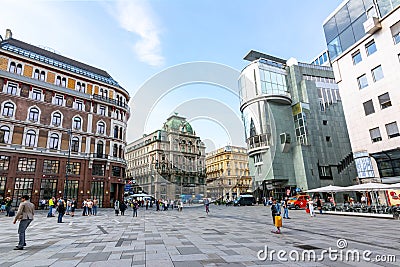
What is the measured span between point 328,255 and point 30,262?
8.75 metres

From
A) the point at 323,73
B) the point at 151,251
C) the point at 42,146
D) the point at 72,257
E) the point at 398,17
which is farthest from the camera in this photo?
the point at 323,73

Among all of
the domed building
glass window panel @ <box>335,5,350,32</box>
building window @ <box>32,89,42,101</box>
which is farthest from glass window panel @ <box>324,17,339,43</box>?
the domed building

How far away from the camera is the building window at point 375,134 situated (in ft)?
85.9

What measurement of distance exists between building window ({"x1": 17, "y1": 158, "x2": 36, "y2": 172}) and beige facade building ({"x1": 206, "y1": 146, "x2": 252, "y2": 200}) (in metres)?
53.7

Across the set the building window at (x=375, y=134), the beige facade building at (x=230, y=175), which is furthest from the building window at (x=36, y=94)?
the beige facade building at (x=230, y=175)

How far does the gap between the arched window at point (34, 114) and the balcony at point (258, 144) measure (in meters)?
37.7

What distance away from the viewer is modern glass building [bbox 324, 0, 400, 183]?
2452 cm

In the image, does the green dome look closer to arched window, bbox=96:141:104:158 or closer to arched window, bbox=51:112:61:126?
arched window, bbox=96:141:104:158

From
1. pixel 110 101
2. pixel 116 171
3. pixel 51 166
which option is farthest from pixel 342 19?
pixel 51 166

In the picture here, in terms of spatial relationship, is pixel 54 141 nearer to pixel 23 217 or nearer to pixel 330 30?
pixel 23 217

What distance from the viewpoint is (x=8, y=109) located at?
1270 inches

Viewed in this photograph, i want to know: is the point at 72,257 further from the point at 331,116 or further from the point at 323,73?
the point at 323,73

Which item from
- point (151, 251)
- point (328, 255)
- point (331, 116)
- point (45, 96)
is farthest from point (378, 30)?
point (45, 96)

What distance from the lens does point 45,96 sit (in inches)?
1406
